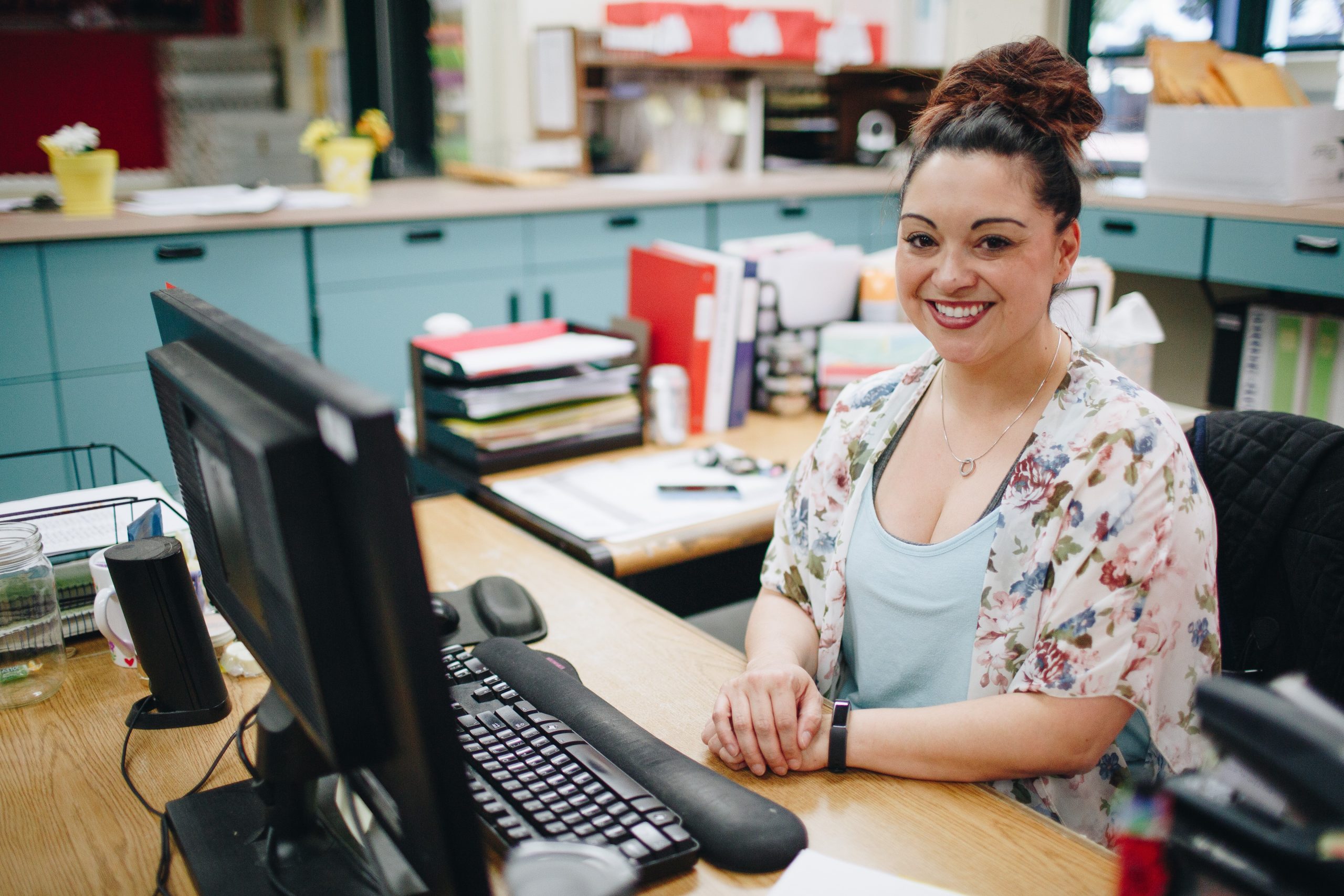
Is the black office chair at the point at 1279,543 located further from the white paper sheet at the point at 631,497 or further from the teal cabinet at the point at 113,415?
the teal cabinet at the point at 113,415

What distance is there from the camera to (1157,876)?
49cm

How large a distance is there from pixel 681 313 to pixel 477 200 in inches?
66.9

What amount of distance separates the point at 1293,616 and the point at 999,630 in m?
0.41

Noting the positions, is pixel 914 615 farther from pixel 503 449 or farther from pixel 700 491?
pixel 503 449

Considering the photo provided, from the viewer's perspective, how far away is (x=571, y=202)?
3523 mm

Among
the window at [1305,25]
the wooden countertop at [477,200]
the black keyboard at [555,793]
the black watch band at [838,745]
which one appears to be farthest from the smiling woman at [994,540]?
the window at [1305,25]

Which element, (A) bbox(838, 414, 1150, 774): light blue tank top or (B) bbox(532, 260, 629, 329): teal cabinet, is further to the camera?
(B) bbox(532, 260, 629, 329): teal cabinet

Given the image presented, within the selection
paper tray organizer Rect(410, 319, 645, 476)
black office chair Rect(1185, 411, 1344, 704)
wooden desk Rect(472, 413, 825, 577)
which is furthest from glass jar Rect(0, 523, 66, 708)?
black office chair Rect(1185, 411, 1344, 704)

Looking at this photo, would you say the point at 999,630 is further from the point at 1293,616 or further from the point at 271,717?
the point at 271,717

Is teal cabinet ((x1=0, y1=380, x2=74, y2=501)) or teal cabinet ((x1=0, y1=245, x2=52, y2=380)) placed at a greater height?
teal cabinet ((x1=0, y1=245, x2=52, y2=380))

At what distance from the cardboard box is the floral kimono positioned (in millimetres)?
2165

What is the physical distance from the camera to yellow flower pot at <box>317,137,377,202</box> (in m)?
3.28

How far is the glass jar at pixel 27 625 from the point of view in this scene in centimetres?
105

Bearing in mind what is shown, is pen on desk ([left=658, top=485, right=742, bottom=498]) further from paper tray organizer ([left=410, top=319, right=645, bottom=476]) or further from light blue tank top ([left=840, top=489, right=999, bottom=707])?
light blue tank top ([left=840, top=489, right=999, bottom=707])
